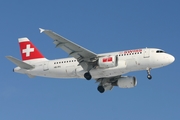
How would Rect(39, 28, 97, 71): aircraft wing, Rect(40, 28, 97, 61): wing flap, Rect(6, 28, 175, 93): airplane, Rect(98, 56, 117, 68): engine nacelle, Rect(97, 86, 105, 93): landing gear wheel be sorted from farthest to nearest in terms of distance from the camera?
Rect(97, 86, 105, 93): landing gear wheel → Rect(98, 56, 117, 68): engine nacelle → Rect(6, 28, 175, 93): airplane → Rect(39, 28, 97, 71): aircraft wing → Rect(40, 28, 97, 61): wing flap

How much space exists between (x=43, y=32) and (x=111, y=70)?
10371 mm

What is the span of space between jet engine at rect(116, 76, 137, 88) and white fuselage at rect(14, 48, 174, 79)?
15.4ft

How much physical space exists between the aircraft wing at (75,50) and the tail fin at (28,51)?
8162 millimetres

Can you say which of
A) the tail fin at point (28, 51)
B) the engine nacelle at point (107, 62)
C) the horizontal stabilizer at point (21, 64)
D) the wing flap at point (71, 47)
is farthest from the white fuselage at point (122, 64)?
the tail fin at point (28, 51)

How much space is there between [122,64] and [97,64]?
3.45 m

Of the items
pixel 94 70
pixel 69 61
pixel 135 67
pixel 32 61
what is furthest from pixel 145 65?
pixel 32 61

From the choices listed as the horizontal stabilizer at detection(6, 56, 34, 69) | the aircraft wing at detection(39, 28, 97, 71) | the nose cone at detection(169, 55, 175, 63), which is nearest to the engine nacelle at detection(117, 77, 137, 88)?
the aircraft wing at detection(39, 28, 97, 71)

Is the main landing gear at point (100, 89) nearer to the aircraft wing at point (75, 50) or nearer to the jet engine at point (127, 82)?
the jet engine at point (127, 82)

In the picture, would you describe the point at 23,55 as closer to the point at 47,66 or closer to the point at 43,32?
the point at 47,66

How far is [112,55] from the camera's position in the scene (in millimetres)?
59562

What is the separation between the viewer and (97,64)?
197 ft

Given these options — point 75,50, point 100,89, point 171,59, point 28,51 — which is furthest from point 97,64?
point 28,51

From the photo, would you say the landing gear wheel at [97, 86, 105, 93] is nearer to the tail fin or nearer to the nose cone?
the tail fin

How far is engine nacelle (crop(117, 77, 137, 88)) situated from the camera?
211 feet
